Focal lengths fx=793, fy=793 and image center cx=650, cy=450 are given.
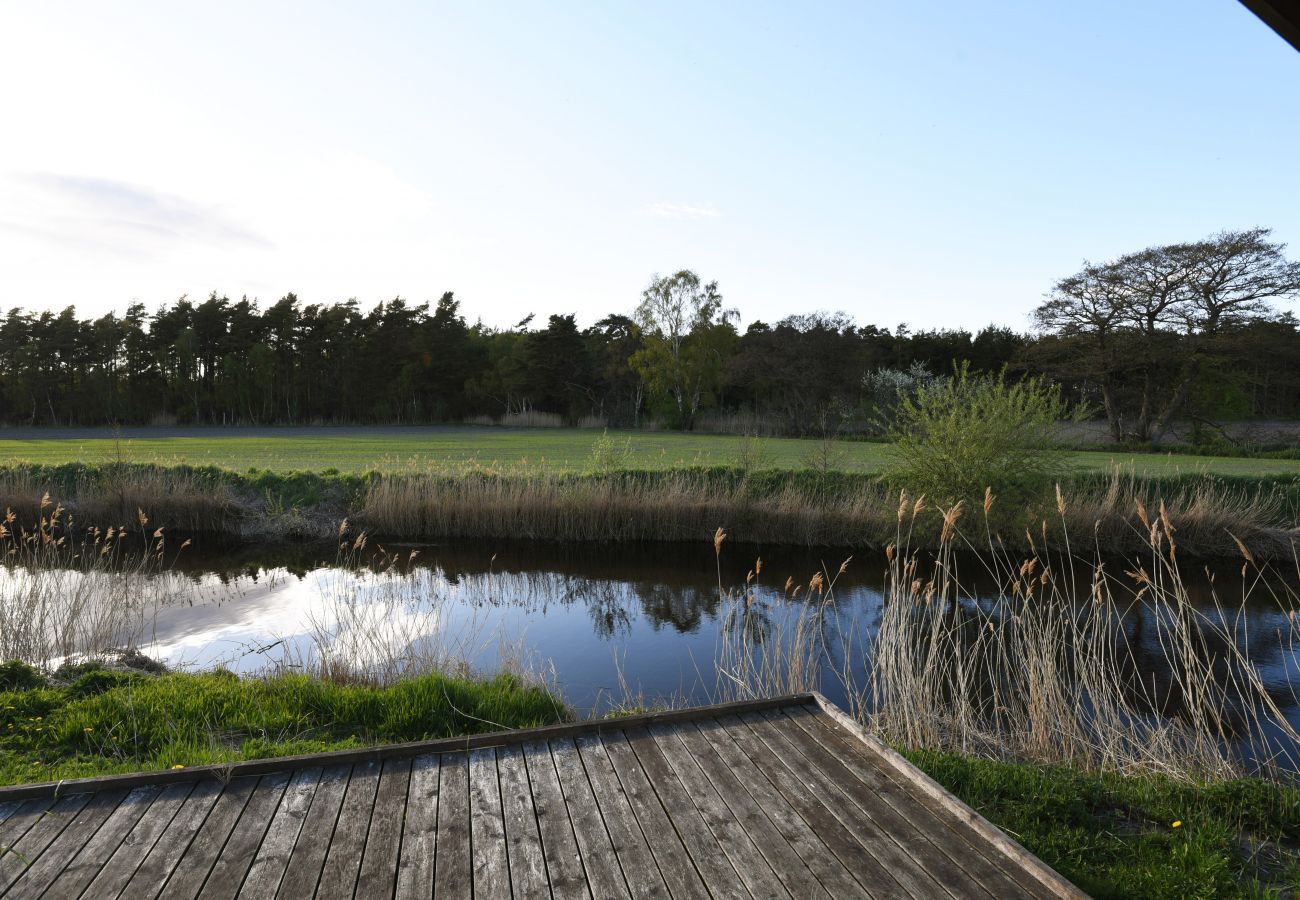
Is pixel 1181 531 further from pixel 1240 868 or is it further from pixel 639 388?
pixel 639 388

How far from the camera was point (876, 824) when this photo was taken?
2.86 meters

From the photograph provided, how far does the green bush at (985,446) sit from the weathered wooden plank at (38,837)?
9.97m

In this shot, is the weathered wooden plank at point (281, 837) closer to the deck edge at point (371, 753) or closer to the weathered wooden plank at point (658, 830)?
the deck edge at point (371, 753)

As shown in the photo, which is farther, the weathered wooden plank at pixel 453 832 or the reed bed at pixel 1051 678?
the reed bed at pixel 1051 678

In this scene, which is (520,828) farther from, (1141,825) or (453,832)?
(1141,825)

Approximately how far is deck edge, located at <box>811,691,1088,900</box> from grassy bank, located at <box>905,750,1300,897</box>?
1.94 ft

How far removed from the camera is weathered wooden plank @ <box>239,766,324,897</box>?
247cm

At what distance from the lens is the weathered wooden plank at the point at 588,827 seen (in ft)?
8.17

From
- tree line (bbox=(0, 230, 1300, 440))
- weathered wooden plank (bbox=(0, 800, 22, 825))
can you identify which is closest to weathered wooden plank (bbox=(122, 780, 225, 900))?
weathered wooden plank (bbox=(0, 800, 22, 825))

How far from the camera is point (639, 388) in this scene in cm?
4797

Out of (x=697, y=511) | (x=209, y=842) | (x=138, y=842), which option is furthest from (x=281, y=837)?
(x=697, y=511)

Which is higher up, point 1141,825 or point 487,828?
point 487,828

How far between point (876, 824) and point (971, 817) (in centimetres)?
34

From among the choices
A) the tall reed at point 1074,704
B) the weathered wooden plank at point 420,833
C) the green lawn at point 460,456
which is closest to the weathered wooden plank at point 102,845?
the weathered wooden plank at point 420,833
